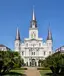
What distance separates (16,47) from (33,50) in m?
8.54

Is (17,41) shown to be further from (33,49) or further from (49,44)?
(49,44)

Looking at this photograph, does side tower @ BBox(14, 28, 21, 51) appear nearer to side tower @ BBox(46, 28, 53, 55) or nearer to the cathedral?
the cathedral

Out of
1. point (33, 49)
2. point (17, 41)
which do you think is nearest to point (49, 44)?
point (33, 49)

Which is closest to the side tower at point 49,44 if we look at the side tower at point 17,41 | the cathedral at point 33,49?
the cathedral at point 33,49

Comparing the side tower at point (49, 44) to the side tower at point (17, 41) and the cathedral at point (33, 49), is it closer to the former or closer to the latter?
the cathedral at point (33, 49)

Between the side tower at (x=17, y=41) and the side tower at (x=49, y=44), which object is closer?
the side tower at (x=49, y=44)

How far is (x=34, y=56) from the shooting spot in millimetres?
132750

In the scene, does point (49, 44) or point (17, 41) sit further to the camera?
point (17, 41)

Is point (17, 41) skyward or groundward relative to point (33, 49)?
skyward

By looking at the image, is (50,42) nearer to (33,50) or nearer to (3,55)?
(33,50)

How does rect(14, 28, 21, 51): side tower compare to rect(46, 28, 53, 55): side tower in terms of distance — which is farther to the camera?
rect(14, 28, 21, 51): side tower

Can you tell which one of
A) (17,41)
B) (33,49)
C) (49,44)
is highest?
(17,41)

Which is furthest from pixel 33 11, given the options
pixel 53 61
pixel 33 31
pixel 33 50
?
pixel 53 61

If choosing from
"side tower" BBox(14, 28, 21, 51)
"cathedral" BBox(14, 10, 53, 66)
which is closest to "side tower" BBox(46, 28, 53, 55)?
Result: "cathedral" BBox(14, 10, 53, 66)
